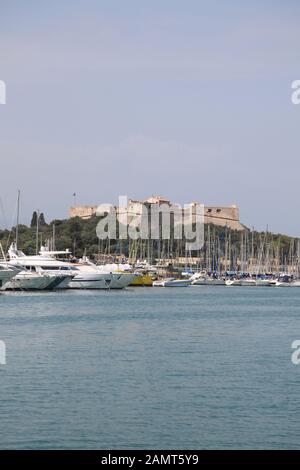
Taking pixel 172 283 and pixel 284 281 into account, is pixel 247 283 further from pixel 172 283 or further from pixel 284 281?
pixel 172 283

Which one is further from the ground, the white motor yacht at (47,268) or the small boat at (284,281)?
the white motor yacht at (47,268)

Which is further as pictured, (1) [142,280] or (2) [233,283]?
(2) [233,283]

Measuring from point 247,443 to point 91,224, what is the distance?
110458 mm

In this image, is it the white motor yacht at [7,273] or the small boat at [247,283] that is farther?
the small boat at [247,283]

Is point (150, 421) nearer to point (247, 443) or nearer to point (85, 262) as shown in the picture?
point (247, 443)

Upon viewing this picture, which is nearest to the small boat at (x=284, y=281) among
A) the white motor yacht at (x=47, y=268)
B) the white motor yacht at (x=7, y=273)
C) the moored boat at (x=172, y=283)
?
the moored boat at (x=172, y=283)

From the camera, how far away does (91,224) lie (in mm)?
125812

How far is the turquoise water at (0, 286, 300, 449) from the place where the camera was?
→ 16250mm

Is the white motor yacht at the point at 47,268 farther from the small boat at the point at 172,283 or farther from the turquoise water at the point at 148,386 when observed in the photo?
the turquoise water at the point at 148,386

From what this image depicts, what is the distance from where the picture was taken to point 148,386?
2066 cm

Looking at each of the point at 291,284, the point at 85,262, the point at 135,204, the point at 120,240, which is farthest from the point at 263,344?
the point at 135,204

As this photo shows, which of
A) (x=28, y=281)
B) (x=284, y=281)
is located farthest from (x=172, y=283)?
(x=28, y=281)

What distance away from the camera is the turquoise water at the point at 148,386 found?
53.3 ft

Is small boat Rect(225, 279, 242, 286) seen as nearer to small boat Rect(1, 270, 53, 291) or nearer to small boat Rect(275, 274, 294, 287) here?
small boat Rect(275, 274, 294, 287)
